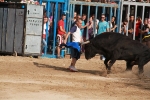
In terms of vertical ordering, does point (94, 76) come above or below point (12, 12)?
below

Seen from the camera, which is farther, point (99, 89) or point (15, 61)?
point (15, 61)

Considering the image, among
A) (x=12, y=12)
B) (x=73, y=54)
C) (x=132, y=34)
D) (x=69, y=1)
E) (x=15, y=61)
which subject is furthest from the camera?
(x=132, y=34)

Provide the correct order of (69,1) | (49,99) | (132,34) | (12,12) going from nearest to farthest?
(49,99) → (12,12) → (69,1) → (132,34)

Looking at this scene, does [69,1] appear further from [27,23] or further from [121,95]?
[121,95]

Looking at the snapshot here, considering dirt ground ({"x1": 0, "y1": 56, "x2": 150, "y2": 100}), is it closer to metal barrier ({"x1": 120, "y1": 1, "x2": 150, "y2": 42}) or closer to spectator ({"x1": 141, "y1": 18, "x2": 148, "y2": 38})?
spectator ({"x1": 141, "y1": 18, "x2": 148, "y2": 38})

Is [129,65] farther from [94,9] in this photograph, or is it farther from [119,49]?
[94,9]

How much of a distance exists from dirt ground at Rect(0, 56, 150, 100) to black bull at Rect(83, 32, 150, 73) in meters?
0.47

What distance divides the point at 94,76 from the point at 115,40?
140cm

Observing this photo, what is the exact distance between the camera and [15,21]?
21031mm

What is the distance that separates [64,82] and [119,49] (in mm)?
3120

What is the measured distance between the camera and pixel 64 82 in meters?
14.7

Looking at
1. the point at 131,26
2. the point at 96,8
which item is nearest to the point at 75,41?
the point at 96,8

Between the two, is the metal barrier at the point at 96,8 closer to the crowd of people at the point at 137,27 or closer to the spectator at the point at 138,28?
the crowd of people at the point at 137,27

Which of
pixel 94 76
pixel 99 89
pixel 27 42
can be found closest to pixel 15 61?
pixel 27 42
